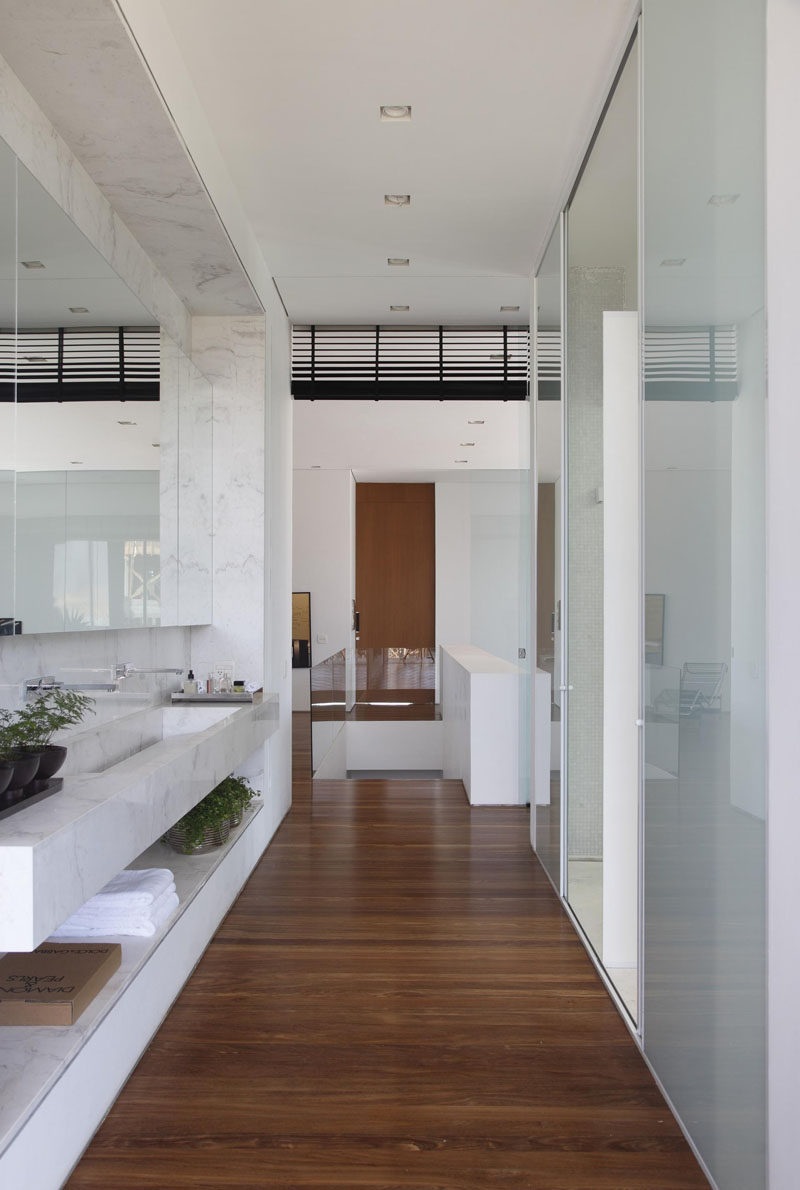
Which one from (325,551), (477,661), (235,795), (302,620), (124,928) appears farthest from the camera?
(325,551)

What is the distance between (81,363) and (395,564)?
920 cm

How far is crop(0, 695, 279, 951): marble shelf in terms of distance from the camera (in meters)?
1.75

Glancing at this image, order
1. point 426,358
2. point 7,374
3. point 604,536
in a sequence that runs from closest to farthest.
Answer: point 7,374 → point 604,536 → point 426,358

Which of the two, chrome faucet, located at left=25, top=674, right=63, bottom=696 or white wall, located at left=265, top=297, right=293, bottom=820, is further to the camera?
white wall, located at left=265, top=297, right=293, bottom=820

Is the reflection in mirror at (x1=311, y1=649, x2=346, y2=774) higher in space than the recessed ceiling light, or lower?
lower

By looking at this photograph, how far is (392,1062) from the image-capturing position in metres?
2.61

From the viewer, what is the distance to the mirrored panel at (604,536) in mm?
3379

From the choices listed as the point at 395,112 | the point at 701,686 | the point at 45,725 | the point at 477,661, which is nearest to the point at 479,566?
the point at 477,661

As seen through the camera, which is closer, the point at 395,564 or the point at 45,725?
the point at 45,725

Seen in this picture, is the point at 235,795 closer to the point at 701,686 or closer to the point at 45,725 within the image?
the point at 45,725

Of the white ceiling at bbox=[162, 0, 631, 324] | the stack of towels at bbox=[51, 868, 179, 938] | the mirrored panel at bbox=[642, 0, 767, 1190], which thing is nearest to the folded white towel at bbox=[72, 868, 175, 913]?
the stack of towels at bbox=[51, 868, 179, 938]

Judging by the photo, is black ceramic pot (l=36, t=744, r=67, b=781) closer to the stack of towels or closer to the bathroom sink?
the bathroom sink

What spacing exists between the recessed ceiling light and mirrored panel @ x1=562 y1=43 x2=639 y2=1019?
70cm

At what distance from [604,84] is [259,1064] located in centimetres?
324
